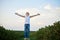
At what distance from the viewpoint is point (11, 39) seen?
352 cm

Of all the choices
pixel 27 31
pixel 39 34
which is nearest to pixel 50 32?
pixel 39 34

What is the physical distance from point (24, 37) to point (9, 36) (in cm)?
23

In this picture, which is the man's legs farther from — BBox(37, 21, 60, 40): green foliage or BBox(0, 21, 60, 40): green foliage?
BBox(37, 21, 60, 40): green foliage

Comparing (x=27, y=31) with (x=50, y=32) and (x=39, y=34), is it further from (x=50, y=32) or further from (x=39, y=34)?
(x=50, y=32)

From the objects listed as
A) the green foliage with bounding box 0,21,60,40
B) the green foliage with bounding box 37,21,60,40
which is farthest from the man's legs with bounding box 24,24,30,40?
the green foliage with bounding box 37,21,60,40

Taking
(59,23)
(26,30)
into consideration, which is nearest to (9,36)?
(26,30)

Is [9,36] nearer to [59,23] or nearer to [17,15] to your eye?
[17,15]

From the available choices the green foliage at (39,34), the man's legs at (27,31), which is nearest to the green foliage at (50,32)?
the green foliage at (39,34)

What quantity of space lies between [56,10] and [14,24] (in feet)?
2.25

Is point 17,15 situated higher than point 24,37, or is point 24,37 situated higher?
point 17,15

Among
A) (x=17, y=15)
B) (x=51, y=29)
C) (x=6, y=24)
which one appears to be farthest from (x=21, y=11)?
(x=51, y=29)

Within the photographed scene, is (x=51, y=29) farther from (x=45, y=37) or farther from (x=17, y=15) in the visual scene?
(x=17, y=15)

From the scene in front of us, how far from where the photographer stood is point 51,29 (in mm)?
3512

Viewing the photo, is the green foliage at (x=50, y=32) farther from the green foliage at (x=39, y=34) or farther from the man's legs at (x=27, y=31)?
the man's legs at (x=27, y=31)
